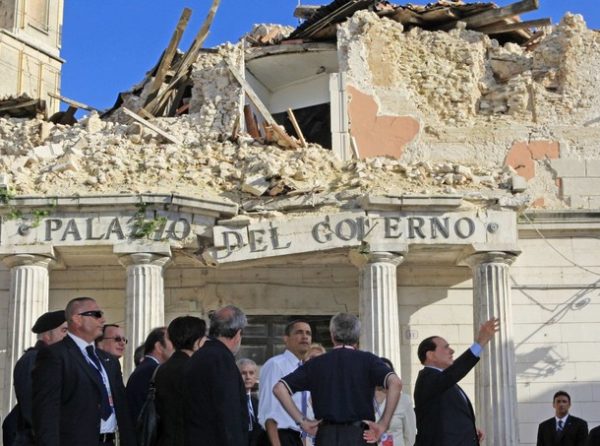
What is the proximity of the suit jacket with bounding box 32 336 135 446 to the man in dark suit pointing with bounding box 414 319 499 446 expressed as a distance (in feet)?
8.28

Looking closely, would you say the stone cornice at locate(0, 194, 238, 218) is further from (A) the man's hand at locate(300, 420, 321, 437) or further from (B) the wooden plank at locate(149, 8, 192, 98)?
(A) the man's hand at locate(300, 420, 321, 437)

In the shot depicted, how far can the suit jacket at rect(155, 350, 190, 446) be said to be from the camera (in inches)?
339

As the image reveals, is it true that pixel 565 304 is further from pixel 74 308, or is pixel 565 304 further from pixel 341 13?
pixel 74 308

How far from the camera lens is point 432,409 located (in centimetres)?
999

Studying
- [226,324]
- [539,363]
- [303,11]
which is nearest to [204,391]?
[226,324]

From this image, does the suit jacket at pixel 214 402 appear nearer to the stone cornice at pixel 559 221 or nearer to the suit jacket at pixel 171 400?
the suit jacket at pixel 171 400

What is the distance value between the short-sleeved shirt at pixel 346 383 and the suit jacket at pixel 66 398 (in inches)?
57.3

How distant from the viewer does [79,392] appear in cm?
857

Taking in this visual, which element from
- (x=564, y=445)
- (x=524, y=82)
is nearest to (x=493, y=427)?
(x=564, y=445)

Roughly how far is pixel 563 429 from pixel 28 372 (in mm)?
9996

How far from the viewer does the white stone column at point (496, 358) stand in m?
19.4

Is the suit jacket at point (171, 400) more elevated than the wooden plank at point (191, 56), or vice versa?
the wooden plank at point (191, 56)

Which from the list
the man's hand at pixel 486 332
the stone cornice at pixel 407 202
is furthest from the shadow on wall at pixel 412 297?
the man's hand at pixel 486 332

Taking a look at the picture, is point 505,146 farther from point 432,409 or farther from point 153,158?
point 432,409
